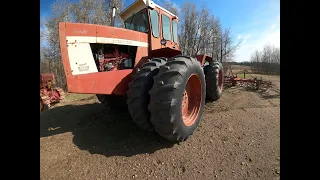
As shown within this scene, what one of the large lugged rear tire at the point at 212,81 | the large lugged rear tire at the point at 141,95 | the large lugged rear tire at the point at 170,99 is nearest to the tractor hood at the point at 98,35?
the large lugged rear tire at the point at 141,95

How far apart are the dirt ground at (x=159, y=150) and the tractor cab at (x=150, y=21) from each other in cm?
193

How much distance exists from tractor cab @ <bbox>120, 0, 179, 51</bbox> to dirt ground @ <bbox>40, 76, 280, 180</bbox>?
193cm

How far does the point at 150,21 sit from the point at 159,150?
2.58m

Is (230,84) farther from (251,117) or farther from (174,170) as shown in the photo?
(174,170)

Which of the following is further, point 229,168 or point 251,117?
point 251,117

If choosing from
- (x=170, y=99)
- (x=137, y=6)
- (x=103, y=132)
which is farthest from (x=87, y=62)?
(x=137, y=6)

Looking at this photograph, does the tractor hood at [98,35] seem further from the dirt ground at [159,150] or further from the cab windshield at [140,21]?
the dirt ground at [159,150]

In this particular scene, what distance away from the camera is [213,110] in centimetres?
452

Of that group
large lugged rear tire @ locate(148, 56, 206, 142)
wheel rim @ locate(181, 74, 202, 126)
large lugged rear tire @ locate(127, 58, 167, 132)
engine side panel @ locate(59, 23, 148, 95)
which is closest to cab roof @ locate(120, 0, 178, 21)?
engine side panel @ locate(59, 23, 148, 95)

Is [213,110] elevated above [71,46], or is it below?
below

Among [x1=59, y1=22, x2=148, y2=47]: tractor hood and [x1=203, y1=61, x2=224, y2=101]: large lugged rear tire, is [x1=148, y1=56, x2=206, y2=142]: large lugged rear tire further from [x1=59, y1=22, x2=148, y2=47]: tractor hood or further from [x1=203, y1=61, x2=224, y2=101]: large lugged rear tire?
[x1=203, y1=61, x2=224, y2=101]: large lugged rear tire
